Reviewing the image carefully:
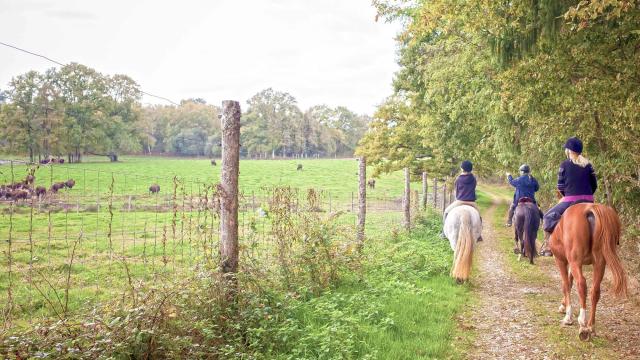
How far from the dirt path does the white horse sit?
19.5 inches

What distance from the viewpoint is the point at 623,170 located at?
820cm

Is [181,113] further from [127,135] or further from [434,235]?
[434,235]

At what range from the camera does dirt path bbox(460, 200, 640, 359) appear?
18.7 ft

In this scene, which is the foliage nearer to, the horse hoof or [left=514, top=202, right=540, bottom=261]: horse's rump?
[left=514, top=202, right=540, bottom=261]: horse's rump

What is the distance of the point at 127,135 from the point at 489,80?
217ft

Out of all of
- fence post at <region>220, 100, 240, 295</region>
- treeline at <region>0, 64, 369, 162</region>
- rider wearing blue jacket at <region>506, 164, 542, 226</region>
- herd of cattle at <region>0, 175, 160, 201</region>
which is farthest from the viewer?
treeline at <region>0, 64, 369, 162</region>

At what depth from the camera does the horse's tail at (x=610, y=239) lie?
595 cm

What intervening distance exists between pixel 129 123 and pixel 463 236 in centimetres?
7539

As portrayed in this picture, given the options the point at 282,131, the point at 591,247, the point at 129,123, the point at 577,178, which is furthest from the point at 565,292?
the point at 282,131

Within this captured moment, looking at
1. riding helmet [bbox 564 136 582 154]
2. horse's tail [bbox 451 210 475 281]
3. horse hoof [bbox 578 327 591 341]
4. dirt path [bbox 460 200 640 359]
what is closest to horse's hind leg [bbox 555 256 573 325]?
dirt path [bbox 460 200 640 359]

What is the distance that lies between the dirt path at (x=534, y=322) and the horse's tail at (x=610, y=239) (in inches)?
30.4

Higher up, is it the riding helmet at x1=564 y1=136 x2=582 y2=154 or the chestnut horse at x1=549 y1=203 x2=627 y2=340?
the riding helmet at x1=564 y1=136 x2=582 y2=154

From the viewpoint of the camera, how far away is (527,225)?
36.1ft

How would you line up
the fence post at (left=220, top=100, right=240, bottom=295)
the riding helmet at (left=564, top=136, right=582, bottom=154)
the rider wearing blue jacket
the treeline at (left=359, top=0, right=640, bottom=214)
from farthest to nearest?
1. the rider wearing blue jacket
2. the treeline at (left=359, top=0, right=640, bottom=214)
3. the riding helmet at (left=564, top=136, right=582, bottom=154)
4. the fence post at (left=220, top=100, right=240, bottom=295)
